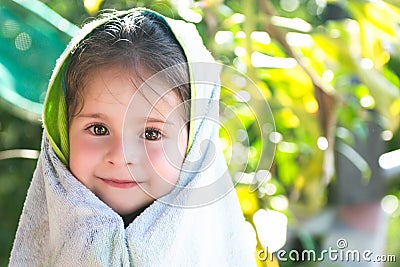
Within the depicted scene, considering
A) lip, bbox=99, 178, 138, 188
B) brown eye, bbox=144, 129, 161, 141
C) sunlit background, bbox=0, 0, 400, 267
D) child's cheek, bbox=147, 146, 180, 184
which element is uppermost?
brown eye, bbox=144, 129, 161, 141

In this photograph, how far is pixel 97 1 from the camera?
3.27 ft

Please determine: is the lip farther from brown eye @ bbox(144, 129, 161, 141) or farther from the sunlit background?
the sunlit background

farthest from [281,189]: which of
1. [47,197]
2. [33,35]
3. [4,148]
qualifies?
[47,197]

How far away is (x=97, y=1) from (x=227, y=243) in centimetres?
43

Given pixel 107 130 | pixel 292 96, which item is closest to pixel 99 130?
pixel 107 130

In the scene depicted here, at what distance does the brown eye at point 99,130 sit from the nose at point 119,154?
1 cm


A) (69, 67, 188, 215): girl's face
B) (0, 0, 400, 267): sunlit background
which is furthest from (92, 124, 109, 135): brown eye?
(0, 0, 400, 267): sunlit background

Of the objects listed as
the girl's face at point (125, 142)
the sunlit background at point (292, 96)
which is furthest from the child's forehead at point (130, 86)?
the sunlit background at point (292, 96)

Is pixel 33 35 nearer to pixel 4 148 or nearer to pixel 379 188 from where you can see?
pixel 4 148

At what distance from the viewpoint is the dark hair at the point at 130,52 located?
2.13 ft

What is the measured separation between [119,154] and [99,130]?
0.10 ft

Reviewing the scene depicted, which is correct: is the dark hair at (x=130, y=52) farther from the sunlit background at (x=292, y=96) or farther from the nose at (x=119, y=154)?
the sunlit background at (x=292, y=96)

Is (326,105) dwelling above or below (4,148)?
above

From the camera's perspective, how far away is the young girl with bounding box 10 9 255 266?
2.08 ft
